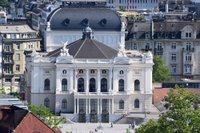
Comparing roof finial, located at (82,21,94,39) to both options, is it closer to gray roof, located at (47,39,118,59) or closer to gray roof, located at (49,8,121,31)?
gray roof, located at (47,39,118,59)

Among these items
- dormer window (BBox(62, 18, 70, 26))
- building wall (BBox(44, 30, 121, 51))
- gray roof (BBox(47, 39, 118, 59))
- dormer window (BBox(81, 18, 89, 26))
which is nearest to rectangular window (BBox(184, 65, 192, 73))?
building wall (BBox(44, 30, 121, 51))

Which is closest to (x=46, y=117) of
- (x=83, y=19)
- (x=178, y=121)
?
(x=178, y=121)

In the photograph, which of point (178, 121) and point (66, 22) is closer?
point (178, 121)

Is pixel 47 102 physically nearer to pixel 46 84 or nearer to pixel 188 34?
pixel 46 84

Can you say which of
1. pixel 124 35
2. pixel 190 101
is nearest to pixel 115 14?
pixel 124 35

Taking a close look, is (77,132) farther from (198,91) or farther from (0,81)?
(0,81)

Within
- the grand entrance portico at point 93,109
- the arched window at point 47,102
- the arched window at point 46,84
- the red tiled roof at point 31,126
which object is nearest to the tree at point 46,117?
the red tiled roof at point 31,126
